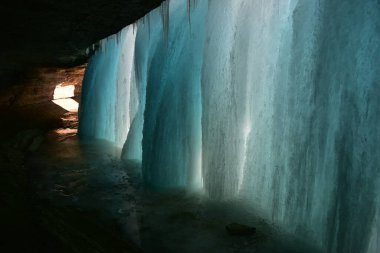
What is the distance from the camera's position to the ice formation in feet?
12.9

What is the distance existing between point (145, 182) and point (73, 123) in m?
8.81

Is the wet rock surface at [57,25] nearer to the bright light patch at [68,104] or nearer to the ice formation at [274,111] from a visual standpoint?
the ice formation at [274,111]

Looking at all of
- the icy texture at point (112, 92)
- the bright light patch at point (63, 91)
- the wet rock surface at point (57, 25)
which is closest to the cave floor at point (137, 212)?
the icy texture at point (112, 92)

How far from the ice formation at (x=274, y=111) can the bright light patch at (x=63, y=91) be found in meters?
10.4

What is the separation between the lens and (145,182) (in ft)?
24.6

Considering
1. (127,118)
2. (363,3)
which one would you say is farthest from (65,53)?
(363,3)

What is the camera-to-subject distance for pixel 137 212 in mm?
6055

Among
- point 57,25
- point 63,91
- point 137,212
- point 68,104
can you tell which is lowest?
point 137,212

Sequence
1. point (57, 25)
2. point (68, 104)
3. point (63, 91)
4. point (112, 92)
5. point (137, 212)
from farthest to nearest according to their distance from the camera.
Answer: point (63, 91)
point (68, 104)
point (112, 92)
point (57, 25)
point (137, 212)

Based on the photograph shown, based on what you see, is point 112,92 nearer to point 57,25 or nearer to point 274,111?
point 57,25

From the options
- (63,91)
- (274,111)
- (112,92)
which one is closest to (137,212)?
(274,111)

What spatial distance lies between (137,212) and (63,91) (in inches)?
563

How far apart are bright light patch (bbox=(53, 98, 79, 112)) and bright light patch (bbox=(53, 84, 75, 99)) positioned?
9.7 inches

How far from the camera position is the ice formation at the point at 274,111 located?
392 centimetres
